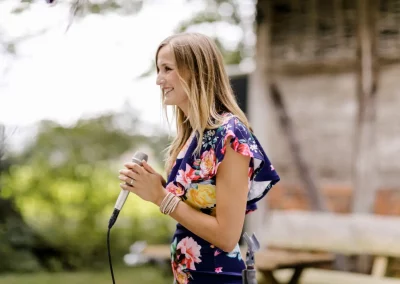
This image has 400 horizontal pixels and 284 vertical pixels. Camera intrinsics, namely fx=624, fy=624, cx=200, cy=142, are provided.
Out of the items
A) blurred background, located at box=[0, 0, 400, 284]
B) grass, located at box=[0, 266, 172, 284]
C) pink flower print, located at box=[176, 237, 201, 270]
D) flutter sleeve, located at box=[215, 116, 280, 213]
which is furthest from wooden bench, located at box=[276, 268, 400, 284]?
pink flower print, located at box=[176, 237, 201, 270]

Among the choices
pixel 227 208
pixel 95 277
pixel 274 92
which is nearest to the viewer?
pixel 227 208

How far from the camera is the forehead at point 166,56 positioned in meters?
1.43

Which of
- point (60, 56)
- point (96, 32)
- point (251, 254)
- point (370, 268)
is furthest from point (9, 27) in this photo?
point (251, 254)

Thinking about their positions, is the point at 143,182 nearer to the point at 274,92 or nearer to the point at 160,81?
the point at 160,81

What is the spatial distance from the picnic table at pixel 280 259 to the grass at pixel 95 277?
5.41ft

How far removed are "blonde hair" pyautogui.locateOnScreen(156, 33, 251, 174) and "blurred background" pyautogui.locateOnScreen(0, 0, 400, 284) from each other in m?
1.82

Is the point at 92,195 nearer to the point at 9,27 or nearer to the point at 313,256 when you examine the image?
the point at 9,27

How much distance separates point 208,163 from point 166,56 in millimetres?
272

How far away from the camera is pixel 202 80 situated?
1.40 meters

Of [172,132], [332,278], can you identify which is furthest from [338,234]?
[172,132]

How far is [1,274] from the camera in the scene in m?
6.47

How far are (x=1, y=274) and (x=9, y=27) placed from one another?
2904 mm

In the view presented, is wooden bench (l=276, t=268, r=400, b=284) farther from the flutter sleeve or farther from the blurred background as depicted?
the flutter sleeve

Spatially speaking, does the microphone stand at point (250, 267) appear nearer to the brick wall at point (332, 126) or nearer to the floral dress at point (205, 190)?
the floral dress at point (205, 190)
